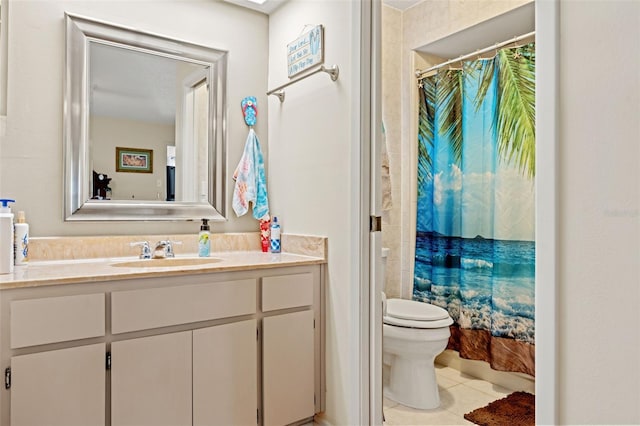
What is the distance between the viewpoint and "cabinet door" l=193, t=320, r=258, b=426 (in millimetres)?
1700

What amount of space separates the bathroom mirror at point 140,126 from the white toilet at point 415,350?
1132 mm

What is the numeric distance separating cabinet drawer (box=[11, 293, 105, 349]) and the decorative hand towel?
1003 millimetres

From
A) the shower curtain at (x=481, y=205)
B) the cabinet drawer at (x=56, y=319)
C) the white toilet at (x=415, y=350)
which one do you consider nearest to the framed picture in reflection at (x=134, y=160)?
the cabinet drawer at (x=56, y=319)

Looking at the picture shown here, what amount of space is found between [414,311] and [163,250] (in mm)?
1386

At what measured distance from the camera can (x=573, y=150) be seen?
1.07 metres

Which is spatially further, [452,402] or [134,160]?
[452,402]

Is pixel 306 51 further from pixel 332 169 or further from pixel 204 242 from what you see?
pixel 204 242

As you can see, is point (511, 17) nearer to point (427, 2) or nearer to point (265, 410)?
point (427, 2)

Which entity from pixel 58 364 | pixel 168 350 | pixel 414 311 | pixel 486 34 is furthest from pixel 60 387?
pixel 486 34

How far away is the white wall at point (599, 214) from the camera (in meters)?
0.96

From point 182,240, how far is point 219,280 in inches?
22.4

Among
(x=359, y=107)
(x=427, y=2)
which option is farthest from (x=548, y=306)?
(x=427, y=2)

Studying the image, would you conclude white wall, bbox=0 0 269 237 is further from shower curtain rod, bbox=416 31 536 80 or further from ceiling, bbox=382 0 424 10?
shower curtain rod, bbox=416 31 536 80

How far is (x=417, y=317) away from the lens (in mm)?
2307
